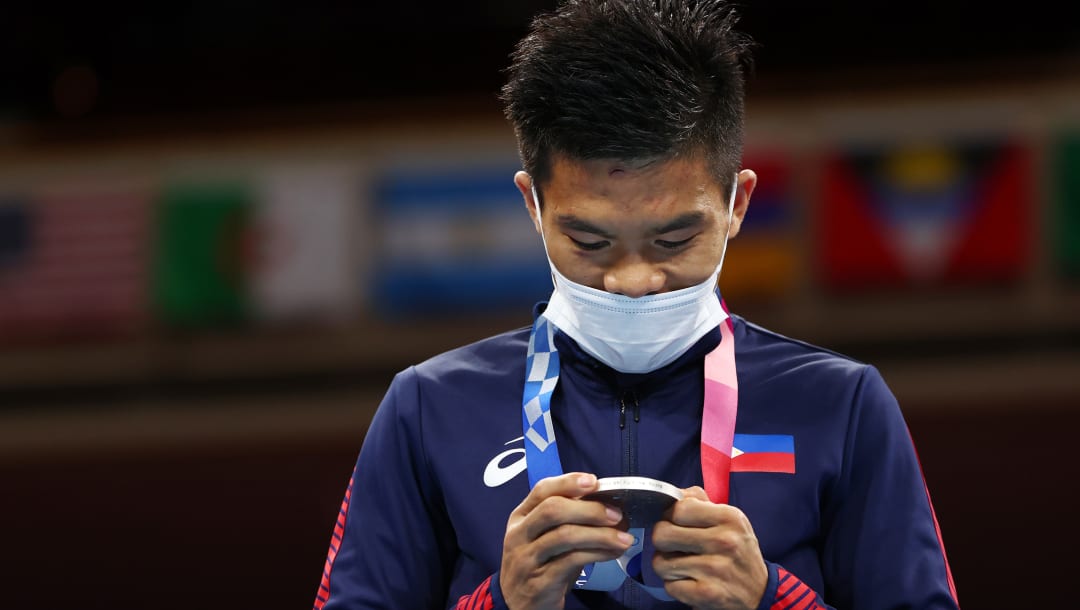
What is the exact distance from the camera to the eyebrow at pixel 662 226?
1.72 meters

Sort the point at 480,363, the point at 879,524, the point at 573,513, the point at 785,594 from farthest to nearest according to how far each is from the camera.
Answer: the point at 480,363, the point at 879,524, the point at 785,594, the point at 573,513

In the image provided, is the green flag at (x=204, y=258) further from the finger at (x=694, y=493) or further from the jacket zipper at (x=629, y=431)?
the finger at (x=694, y=493)

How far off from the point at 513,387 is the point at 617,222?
1.06ft

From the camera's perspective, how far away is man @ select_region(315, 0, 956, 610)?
172 cm

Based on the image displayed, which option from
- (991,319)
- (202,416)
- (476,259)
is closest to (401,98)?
(476,259)

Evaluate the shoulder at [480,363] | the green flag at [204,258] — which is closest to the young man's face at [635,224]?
the shoulder at [480,363]

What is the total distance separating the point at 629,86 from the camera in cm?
175

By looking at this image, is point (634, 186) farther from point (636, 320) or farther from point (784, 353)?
point (784, 353)

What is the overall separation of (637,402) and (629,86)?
1.44 ft

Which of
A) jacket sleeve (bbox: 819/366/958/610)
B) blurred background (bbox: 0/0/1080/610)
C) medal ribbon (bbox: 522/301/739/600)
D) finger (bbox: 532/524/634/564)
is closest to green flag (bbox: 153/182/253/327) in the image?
blurred background (bbox: 0/0/1080/610)

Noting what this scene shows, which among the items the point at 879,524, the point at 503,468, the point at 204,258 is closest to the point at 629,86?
the point at 503,468

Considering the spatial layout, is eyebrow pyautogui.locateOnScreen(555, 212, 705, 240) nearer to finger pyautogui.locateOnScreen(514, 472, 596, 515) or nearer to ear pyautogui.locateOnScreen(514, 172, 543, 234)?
ear pyautogui.locateOnScreen(514, 172, 543, 234)

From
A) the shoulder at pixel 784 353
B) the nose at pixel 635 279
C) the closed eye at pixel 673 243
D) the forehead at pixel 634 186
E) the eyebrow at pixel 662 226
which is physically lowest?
the shoulder at pixel 784 353

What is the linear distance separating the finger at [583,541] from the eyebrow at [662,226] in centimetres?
42
